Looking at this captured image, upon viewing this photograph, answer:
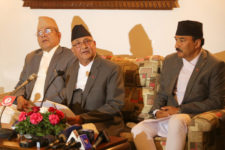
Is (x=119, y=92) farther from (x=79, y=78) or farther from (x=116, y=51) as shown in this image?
(x=116, y=51)

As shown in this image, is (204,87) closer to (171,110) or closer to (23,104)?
(171,110)

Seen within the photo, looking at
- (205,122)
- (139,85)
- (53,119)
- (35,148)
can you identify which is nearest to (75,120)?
(53,119)

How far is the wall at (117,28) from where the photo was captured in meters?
4.13

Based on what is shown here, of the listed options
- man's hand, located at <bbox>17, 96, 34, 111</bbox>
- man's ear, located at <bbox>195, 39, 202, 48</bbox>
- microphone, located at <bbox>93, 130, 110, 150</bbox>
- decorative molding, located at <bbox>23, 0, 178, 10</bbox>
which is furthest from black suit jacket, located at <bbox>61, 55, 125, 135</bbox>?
decorative molding, located at <bbox>23, 0, 178, 10</bbox>

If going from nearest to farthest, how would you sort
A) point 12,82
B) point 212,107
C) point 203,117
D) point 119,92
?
Answer: 1. point 203,117
2. point 212,107
3. point 119,92
4. point 12,82

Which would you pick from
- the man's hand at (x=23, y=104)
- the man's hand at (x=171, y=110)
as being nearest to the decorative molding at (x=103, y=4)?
the man's hand at (x=171, y=110)

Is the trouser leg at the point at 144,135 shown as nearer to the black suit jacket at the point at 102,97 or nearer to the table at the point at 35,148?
the black suit jacket at the point at 102,97

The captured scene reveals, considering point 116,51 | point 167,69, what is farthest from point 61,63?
point 167,69

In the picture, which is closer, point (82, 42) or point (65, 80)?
point (82, 42)

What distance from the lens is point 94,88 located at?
3584 mm

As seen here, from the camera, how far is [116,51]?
4.64 m

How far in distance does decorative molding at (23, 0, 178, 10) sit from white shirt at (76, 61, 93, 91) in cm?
113

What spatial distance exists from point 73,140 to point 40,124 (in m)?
0.29

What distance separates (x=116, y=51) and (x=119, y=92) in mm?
1210
